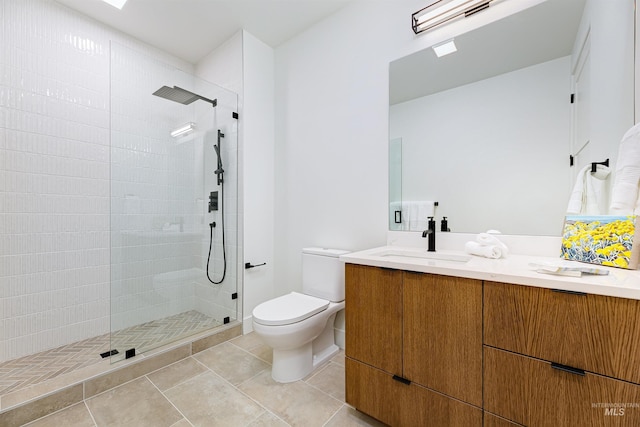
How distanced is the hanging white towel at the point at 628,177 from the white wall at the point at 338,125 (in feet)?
3.18

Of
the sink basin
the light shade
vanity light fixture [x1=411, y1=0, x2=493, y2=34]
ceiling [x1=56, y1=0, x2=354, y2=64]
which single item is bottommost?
the sink basin

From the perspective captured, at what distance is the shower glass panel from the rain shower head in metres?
0.02

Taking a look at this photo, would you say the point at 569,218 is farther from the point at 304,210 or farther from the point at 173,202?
the point at 173,202

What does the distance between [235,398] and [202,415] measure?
189mm

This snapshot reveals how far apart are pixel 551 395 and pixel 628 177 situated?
907mm

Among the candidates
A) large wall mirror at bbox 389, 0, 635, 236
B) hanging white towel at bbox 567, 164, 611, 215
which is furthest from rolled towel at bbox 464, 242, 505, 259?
hanging white towel at bbox 567, 164, 611, 215

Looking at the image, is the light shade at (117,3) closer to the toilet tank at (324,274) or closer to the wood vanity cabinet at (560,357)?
the toilet tank at (324,274)

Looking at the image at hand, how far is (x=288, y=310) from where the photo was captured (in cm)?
173

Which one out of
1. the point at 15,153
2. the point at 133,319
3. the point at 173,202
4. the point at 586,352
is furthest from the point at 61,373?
the point at 586,352

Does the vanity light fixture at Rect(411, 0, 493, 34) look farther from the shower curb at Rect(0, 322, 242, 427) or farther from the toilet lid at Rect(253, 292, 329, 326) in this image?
the shower curb at Rect(0, 322, 242, 427)

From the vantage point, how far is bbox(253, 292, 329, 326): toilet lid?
1.60 meters

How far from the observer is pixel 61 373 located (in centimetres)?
168

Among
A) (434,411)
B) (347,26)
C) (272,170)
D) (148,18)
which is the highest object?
(148,18)

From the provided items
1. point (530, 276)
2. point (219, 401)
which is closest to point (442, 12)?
point (530, 276)
